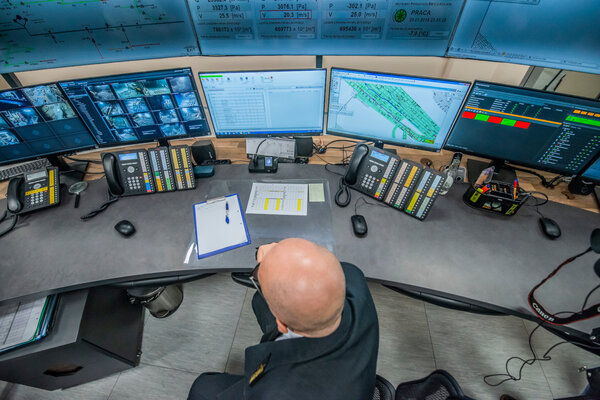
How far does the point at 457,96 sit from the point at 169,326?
210cm

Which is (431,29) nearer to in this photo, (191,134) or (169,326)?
(191,134)

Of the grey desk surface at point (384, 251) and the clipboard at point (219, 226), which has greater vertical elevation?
the clipboard at point (219, 226)

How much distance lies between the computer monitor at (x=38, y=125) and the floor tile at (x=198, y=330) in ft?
3.74

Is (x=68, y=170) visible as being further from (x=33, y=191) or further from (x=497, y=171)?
(x=497, y=171)

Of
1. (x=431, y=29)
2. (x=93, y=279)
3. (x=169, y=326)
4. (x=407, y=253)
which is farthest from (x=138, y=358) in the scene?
(x=431, y=29)

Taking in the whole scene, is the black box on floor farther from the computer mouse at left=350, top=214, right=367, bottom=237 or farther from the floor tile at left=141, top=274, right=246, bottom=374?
the computer mouse at left=350, top=214, right=367, bottom=237

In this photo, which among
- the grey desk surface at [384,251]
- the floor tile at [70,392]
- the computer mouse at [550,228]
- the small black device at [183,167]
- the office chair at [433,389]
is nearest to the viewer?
the office chair at [433,389]

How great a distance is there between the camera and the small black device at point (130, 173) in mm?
1306

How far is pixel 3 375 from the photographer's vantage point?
112cm

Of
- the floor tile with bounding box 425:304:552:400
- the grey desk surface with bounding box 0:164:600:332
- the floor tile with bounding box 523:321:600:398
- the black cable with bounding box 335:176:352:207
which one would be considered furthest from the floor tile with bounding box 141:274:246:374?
the floor tile with bounding box 523:321:600:398

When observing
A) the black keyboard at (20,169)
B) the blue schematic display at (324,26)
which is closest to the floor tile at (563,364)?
the blue schematic display at (324,26)

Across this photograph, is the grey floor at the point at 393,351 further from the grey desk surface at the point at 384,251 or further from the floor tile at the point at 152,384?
the grey desk surface at the point at 384,251

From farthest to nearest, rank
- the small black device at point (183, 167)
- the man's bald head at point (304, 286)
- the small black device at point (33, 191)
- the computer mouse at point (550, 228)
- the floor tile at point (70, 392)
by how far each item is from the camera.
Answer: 1. the floor tile at point (70, 392)
2. the small black device at point (183, 167)
3. the small black device at point (33, 191)
4. the computer mouse at point (550, 228)
5. the man's bald head at point (304, 286)

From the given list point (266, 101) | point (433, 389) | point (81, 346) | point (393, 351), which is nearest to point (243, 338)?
point (81, 346)
